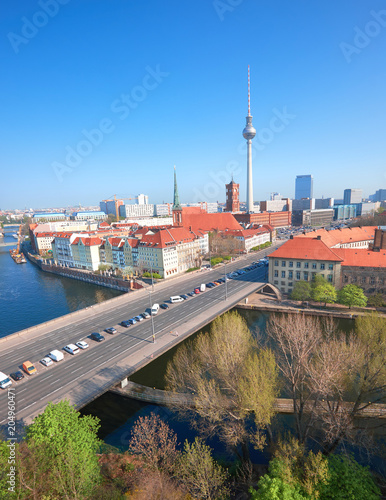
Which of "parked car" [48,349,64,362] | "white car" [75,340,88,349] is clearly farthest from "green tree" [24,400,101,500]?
"white car" [75,340,88,349]

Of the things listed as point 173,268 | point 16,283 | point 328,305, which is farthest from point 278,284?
point 16,283

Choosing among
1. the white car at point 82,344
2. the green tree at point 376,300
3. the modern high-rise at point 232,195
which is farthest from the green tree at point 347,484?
the modern high-rise at point 232,195

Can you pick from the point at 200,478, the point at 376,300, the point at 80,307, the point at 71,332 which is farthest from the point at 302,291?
the point at 80,307

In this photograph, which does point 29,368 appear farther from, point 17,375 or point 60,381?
point 60,381

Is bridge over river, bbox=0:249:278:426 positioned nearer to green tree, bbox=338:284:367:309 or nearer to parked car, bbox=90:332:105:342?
parked car, bbox=90:332:105:342

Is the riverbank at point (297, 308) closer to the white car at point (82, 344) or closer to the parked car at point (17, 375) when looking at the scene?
the white car at point (82, 344)

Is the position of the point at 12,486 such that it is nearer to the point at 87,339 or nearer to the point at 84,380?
the point at 84,380
